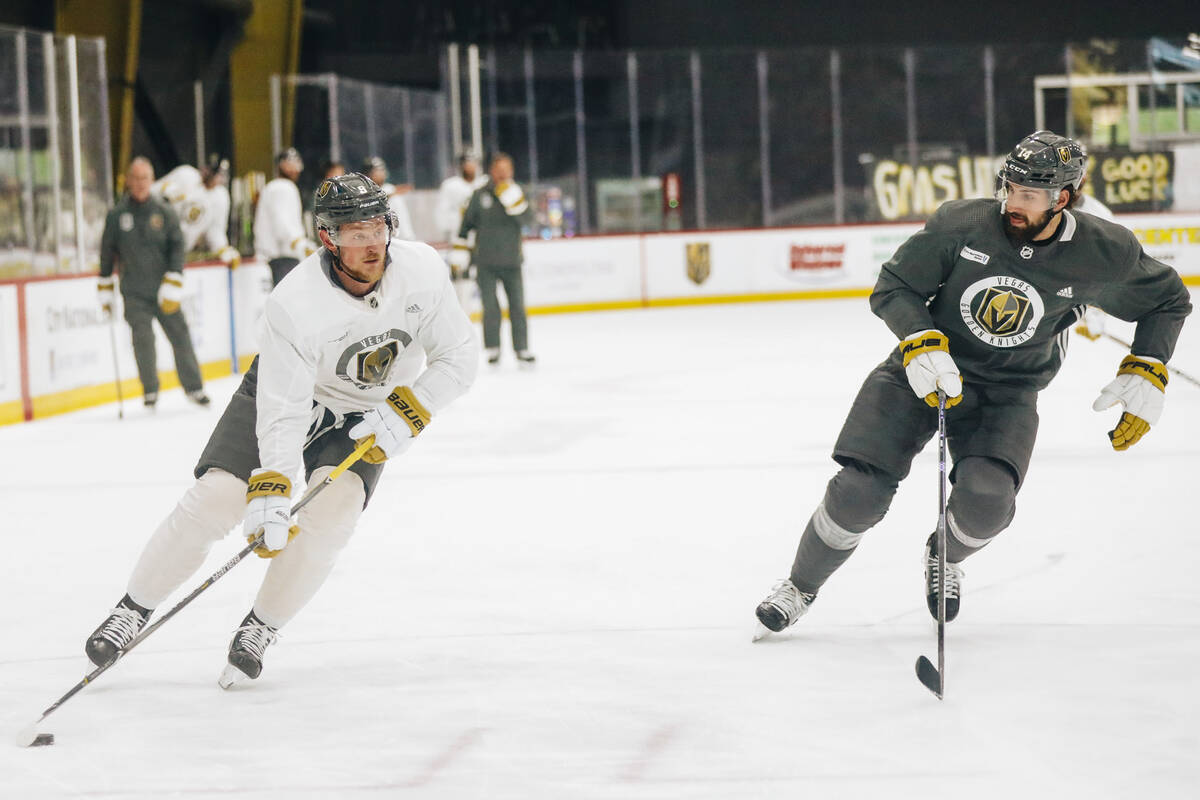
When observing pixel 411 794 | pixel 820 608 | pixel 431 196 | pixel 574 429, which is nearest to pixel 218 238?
pixel 431 196

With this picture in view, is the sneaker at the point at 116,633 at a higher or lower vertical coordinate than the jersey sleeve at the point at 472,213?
lower

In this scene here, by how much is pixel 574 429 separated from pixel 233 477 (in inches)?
156

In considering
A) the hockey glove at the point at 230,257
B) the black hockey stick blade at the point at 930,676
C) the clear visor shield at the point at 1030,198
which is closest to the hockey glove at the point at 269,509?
the black hockey stick blade at the point at 930,676

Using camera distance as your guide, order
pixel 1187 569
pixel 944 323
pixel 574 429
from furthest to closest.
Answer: pixel 574 429, pixel 1187 569, pixel 944 323

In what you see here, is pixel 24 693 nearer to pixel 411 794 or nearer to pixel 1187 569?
pixel 411 794

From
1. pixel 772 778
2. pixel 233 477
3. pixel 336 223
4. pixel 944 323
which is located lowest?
pixel 772 778

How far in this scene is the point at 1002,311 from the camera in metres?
3.19

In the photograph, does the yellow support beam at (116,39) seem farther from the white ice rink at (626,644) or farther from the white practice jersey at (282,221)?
the white ice rink at (626,644)

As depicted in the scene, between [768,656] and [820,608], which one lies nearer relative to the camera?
[768,656]

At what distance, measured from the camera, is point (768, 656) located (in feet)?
10.7

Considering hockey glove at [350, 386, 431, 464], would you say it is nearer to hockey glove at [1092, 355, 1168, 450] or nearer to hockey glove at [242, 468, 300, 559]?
hockey glove at [242, 468, 300, 559]

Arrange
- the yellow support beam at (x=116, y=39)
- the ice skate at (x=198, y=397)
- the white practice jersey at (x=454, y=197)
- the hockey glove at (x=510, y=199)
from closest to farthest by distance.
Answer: the ice skate at (x=198, y=397)
the hockey glove at (x=510, y=199)
the white practice jersey at (x=454, y=197)
the yellow support beam at (x=116, y=39)

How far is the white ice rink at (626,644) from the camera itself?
2.61 metres

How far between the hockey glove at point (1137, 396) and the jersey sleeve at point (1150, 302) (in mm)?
41
